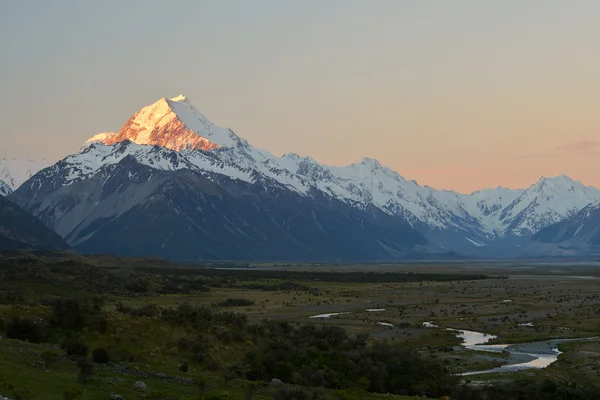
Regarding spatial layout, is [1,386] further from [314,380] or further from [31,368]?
[314,380]

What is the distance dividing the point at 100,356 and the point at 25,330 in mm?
7885

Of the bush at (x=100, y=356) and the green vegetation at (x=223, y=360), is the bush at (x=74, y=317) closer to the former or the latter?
the green vegetation at (x=223, y=360)

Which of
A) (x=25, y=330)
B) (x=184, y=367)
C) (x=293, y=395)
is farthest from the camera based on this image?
(x=25, y=330)

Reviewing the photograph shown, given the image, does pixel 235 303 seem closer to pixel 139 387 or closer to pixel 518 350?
pixel 518 350

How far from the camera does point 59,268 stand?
123 m

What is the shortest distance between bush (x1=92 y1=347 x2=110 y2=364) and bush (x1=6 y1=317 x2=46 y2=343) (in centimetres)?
683

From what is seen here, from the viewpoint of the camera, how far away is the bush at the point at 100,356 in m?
40.2

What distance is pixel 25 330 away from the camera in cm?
4575

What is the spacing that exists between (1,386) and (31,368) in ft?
15.9

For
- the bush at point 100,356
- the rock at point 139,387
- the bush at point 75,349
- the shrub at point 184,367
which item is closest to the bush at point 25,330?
the bush at point 75,349

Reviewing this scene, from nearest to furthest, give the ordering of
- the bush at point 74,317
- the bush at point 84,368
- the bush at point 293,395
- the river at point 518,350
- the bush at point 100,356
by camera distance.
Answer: the bush at point 293,395 < the bush at point 84,368 < the bush at point 100,356 < the bush at point 74,317 < the river at point 518,350

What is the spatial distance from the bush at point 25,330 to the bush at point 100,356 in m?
6.83

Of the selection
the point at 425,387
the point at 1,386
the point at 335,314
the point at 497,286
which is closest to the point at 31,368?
the point at 1,386

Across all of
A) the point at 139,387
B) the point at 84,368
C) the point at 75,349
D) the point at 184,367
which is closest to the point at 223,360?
the point at 184,367
